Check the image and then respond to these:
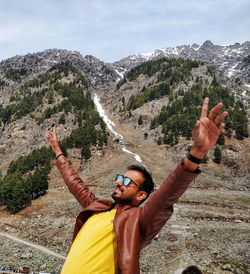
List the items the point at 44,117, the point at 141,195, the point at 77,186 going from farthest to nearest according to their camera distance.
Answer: the point at 44,117, the point at 77,186, the point at 141,195

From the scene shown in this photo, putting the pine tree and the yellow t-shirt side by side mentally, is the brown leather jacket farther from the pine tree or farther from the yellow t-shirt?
the pine tree

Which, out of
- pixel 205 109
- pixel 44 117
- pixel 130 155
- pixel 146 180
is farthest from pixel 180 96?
pixel 205 109

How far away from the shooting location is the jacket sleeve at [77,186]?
215 inches

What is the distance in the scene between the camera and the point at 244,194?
61.4 metres

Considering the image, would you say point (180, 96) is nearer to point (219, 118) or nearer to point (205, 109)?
point (205, 109)

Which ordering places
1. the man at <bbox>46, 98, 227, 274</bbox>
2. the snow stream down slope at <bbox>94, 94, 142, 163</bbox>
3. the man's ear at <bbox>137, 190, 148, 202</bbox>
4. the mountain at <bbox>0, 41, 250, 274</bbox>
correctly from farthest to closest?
the snow stream down slope at <bbox>94, 94, 142, 163</bbox>
the mountain at <bbox>0, 41, 250, 274</bbox>
the man's ear at <bbox>137, 190, 148, 202</bbox>
the man at <bbox>46, 98, 227, 274</bbox>

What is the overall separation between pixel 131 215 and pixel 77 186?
1.48 meters

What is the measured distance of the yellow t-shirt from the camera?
4.04 meters

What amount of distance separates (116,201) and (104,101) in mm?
148971

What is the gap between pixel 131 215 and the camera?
4250mm

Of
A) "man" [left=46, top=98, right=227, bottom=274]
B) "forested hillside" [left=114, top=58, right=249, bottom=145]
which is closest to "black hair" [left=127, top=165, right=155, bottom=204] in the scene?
"man" [left=46, top=98, right=227, bottom=274]

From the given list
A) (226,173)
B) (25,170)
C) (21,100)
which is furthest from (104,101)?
(226,173)

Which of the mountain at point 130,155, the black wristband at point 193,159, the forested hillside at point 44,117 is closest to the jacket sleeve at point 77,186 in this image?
the black wristband at point 193,159

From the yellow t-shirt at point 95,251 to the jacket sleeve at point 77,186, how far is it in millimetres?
964
